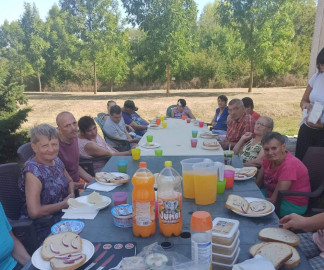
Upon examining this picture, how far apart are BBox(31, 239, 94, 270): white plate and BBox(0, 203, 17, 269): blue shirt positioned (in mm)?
551

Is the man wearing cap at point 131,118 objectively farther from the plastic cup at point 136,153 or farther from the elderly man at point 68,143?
the plastic cup at point 136,153

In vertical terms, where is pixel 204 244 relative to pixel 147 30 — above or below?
below

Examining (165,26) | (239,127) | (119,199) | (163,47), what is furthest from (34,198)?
(165,26)

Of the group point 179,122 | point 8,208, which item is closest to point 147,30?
point 179,122

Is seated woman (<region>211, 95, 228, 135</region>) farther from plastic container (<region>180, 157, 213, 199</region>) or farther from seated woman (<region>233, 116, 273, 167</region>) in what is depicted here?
plastic container (<region>180, 157, 213, 199</region>)

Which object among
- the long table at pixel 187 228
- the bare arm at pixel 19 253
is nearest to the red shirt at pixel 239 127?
the long table at pixel 187 228

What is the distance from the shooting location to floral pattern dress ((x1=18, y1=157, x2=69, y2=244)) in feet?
7.38

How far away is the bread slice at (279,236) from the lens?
1466mm

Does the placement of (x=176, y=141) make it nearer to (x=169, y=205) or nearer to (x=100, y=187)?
(x=100, y=187)

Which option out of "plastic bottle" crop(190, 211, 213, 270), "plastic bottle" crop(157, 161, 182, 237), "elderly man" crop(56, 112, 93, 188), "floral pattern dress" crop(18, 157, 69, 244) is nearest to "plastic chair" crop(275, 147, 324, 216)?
"plastic bottle" crop(157, 161, 182, 237)

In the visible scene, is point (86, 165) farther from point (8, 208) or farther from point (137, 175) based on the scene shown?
point (137, 175)

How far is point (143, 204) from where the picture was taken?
4.77 feet

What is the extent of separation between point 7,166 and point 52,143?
1.37ft

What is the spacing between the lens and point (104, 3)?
69.1ft
